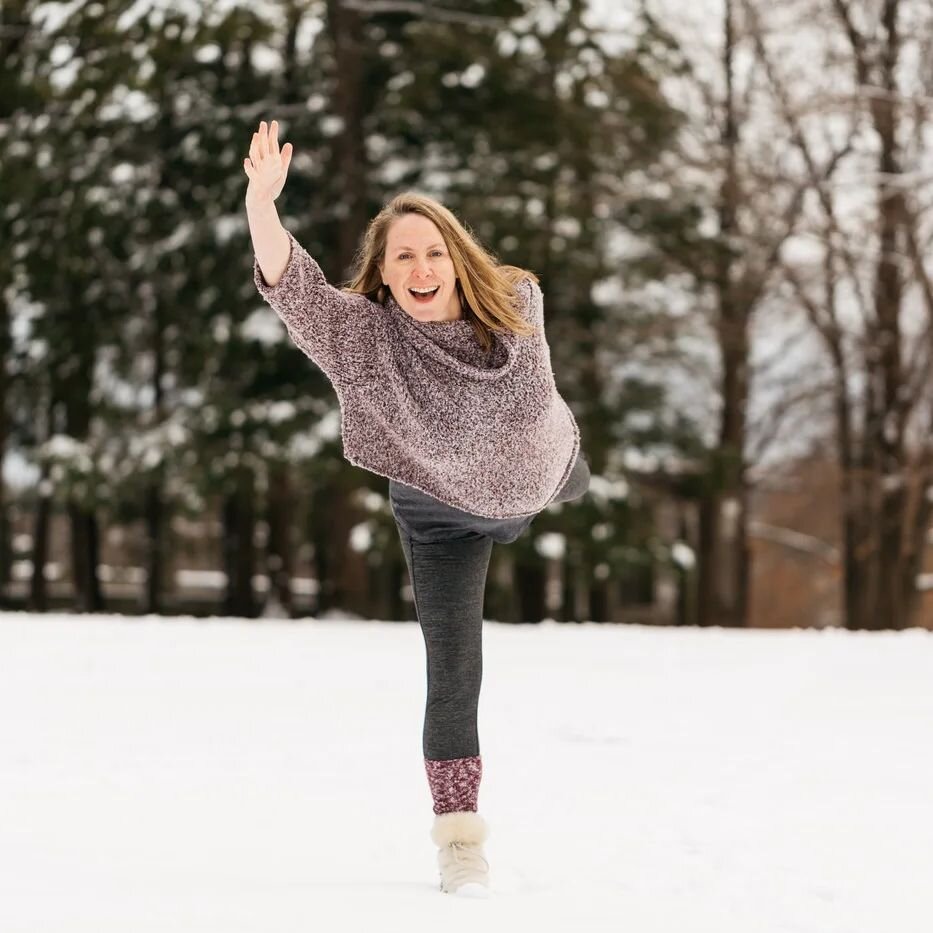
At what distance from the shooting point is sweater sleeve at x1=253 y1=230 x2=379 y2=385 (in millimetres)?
3172

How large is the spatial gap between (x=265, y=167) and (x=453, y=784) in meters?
1.54

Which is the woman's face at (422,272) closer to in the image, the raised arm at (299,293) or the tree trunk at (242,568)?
the raised arm at (299,293)

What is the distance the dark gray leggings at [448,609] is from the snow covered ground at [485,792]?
0.39 m

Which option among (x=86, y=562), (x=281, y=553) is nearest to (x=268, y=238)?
(x=281, y=553)

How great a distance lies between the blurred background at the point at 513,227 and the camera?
14281 mm

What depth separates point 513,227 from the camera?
14.5m

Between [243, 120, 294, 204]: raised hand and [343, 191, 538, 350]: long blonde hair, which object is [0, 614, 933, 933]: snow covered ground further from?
[243, 120, 294, 204]: raised hand

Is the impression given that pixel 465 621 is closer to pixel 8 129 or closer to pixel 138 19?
pixel 138 19

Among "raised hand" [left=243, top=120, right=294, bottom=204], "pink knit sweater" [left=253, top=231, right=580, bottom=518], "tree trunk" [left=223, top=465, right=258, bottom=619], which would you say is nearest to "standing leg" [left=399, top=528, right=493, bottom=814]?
"pink knit sweater" [left=253, top=231, right=580, bottom=518]

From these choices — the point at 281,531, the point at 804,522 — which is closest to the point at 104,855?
the point at 281,531

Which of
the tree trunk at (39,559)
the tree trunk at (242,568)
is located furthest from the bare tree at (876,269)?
the tree trunk at (39,559)

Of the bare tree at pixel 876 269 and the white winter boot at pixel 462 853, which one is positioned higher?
the bare tree at pixel 876 269

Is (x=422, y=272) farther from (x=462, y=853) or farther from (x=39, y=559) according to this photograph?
(x=39, y=559)

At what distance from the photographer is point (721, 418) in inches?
725
